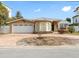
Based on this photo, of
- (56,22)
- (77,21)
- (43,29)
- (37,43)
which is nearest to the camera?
(37,43)

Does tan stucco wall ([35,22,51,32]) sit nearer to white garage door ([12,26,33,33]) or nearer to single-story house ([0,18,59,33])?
single-story house ([0,18,59,33])

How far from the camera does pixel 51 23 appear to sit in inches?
1800

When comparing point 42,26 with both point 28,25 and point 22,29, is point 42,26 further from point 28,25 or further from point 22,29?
point 22,29

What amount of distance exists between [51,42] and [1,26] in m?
22.0

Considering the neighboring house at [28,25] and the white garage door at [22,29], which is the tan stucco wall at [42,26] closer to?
the neighboring house at [28,25]

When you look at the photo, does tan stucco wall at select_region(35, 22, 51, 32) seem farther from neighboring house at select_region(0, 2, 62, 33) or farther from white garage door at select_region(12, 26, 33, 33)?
white garage door at select_region(12, 26, 33, 33)

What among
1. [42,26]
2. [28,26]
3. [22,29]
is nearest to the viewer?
[22,29]

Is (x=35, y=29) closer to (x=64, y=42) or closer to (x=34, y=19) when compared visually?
(x=34, y=19)

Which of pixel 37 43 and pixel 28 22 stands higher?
pixel 28 22

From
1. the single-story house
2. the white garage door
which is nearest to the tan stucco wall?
the single-story house

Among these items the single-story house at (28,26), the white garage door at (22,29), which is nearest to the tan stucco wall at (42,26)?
the single-story house at (28,26)

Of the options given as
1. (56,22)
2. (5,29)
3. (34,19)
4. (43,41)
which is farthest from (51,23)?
(43,41)

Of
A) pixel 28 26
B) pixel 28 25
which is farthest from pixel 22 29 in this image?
pixel 28 25

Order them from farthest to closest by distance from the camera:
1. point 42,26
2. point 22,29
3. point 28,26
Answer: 1. point 28,26
2. point 42,26
3. point 22,29
